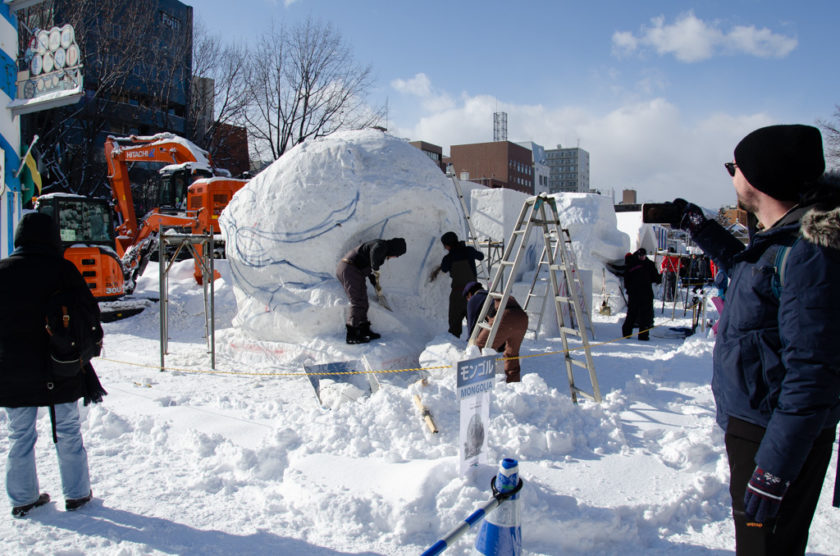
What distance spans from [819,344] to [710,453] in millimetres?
2362

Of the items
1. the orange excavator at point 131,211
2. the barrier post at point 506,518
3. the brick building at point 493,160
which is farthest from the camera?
the brick building at point 493,160

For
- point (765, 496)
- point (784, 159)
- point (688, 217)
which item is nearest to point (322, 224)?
point (688, 217)

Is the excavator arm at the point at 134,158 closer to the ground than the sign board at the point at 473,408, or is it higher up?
higher up

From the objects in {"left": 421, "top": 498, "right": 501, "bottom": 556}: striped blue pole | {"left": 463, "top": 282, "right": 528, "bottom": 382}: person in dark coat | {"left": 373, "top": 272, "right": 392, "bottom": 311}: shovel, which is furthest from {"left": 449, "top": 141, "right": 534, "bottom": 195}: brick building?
{"left": 421, "top": 498, "right": 501, "bottom": 556}: striped blue pole

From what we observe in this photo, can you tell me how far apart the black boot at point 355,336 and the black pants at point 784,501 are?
15.3ft

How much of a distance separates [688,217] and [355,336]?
4283 mm

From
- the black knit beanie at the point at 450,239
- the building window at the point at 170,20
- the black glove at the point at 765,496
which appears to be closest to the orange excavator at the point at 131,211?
the black knit beanie at the point at 450,239

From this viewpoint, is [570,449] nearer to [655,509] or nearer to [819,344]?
[655,509]

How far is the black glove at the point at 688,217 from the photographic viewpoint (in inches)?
98.4

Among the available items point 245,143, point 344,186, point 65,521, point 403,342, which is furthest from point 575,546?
point 245,143

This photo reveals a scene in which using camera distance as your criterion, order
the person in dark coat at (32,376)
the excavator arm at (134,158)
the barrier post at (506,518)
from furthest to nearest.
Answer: the excavator arm at (134,158), the person in dark coat at (32,376), the barrier post at (506,518)

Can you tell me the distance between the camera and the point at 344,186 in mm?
6469

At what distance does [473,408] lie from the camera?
315 cm

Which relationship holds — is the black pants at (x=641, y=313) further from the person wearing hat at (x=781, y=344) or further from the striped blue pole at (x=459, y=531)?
the striped blue pole at (x=459, y=531)
